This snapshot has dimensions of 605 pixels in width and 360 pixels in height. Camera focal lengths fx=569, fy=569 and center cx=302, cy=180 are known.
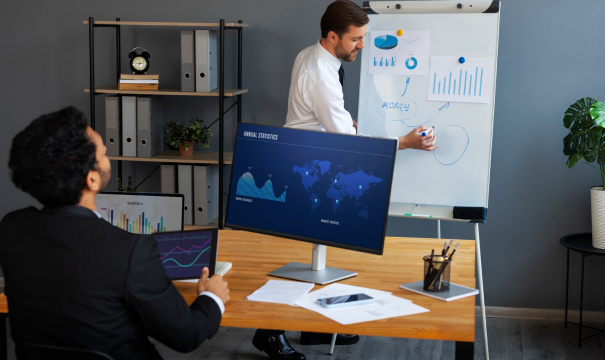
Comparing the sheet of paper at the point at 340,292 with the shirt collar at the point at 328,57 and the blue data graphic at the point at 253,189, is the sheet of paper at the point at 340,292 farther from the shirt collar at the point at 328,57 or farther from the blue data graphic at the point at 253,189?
the shirt collar at the point at 328,57

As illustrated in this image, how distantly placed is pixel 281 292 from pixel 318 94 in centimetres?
113

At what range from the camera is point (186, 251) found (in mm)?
1657

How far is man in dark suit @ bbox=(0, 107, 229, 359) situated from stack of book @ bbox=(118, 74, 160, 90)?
6.86ft

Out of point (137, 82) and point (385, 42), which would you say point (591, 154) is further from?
point (137, 82)

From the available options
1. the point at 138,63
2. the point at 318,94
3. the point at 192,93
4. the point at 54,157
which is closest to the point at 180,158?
the point at 192,93

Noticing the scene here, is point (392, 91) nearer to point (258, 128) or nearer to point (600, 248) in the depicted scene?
point (258, 128)

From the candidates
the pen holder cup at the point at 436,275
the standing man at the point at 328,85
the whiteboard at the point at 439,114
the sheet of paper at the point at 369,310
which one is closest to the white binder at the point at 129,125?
the standing man at the point at 328,85

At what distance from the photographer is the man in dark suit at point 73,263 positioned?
1.16 metres

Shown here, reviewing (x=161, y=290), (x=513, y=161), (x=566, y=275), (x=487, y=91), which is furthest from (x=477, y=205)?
(x=161, y=290)

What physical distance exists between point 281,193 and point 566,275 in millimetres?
2207

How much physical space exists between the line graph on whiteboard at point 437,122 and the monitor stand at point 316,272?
3.73 ft

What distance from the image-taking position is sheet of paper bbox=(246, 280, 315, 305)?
5.11 feet

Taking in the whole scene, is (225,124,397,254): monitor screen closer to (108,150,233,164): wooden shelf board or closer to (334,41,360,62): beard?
(334,41,360,62): beard

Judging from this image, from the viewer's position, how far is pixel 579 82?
10.3 feet
